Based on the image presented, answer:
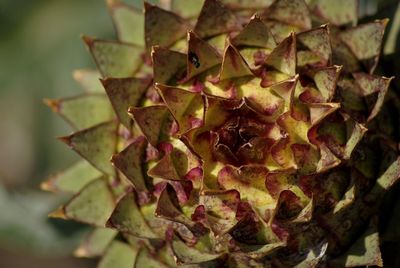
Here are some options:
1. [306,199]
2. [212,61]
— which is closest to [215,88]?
[212,61]

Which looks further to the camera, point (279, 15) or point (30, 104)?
point (30, 104)

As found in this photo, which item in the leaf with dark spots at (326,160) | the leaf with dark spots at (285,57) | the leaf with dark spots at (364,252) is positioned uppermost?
the leaf with dark spots at (285,57)

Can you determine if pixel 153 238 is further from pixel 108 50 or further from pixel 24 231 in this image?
pixel 24 231

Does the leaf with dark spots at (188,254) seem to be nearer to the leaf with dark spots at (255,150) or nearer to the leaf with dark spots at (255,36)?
the leaf with dark spots at (255,150)

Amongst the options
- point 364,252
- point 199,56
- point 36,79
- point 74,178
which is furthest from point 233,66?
point 36,79

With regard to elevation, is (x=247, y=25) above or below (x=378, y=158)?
above

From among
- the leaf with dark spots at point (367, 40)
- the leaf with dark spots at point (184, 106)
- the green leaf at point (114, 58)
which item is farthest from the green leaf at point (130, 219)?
the leaf with dark spots at point (367, 40)

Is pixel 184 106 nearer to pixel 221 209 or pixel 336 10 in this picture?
pixel 221 209
